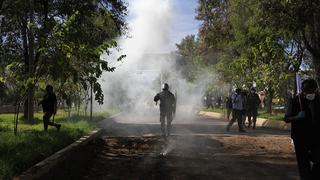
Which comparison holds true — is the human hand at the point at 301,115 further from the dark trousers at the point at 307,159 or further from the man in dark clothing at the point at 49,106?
the man in dark clothing at the point at 49,106

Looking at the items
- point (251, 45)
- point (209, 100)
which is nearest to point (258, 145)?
point (251, 45)

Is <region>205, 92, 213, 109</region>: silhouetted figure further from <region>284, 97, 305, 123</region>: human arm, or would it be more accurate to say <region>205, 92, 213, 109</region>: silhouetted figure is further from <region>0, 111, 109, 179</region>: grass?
<region>284, 97, 305, 123</region>: human arm

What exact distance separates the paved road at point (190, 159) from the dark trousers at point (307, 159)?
2.18m

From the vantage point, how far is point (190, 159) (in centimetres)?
1216

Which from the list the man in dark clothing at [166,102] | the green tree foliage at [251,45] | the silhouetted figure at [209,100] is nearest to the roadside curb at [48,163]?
the man in dark clothing at [166,102]

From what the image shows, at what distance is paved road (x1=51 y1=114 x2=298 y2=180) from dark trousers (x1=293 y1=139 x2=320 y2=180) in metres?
2.18

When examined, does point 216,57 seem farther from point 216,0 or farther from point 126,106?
point 216,0

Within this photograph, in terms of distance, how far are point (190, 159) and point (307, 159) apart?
5.00m

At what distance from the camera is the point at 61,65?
37.6 ft

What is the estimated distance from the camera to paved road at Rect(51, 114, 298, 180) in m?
10.2

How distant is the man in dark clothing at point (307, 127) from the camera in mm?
7195

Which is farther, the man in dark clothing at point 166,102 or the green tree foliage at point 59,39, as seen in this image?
the man in dark clothing at point 166,102

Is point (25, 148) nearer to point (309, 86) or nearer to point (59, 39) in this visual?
point (59, 39)

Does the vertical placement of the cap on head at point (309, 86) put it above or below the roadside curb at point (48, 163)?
above
